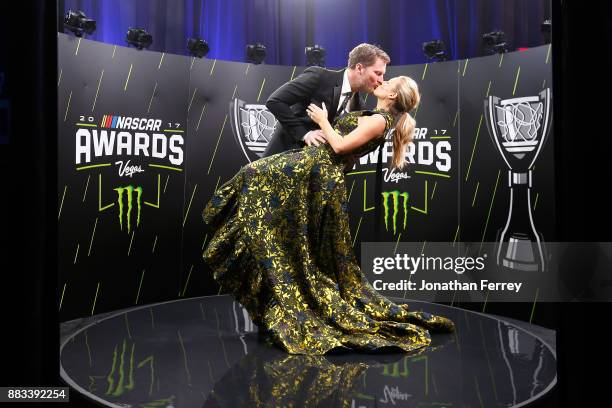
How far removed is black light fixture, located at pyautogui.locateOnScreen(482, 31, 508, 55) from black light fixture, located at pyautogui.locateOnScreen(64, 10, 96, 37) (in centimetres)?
289

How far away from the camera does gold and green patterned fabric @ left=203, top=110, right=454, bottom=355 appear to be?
2.99 m

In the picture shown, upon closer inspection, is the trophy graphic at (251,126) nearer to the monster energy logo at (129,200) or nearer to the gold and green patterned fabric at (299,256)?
the monster energy logo at (129,200)

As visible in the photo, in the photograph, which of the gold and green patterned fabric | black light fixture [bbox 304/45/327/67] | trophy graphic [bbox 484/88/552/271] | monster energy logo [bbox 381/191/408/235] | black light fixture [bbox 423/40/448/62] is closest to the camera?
the gold and green patterned fabric

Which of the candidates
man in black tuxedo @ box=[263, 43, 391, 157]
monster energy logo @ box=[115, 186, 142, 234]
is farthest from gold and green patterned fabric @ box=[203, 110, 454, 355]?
monster energy logo @ box=[115, 186, 142, 234]

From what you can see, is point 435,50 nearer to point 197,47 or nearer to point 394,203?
point 394,203

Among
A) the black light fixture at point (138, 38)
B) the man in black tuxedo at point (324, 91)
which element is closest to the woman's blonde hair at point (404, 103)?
the man in black tuxedo at point (324, 91)

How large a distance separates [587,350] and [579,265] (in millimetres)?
222

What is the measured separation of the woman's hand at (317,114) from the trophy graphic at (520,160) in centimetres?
160

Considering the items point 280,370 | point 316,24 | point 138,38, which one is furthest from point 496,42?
point 280,370

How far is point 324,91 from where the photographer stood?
3.51 meters

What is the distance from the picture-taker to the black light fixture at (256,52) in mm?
4758

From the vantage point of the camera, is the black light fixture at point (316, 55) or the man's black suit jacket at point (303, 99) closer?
the man's black suit jacket at point (303, 99)

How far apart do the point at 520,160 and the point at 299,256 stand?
1967 mm

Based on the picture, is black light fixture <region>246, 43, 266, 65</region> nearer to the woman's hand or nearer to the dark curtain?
the dark curtain
